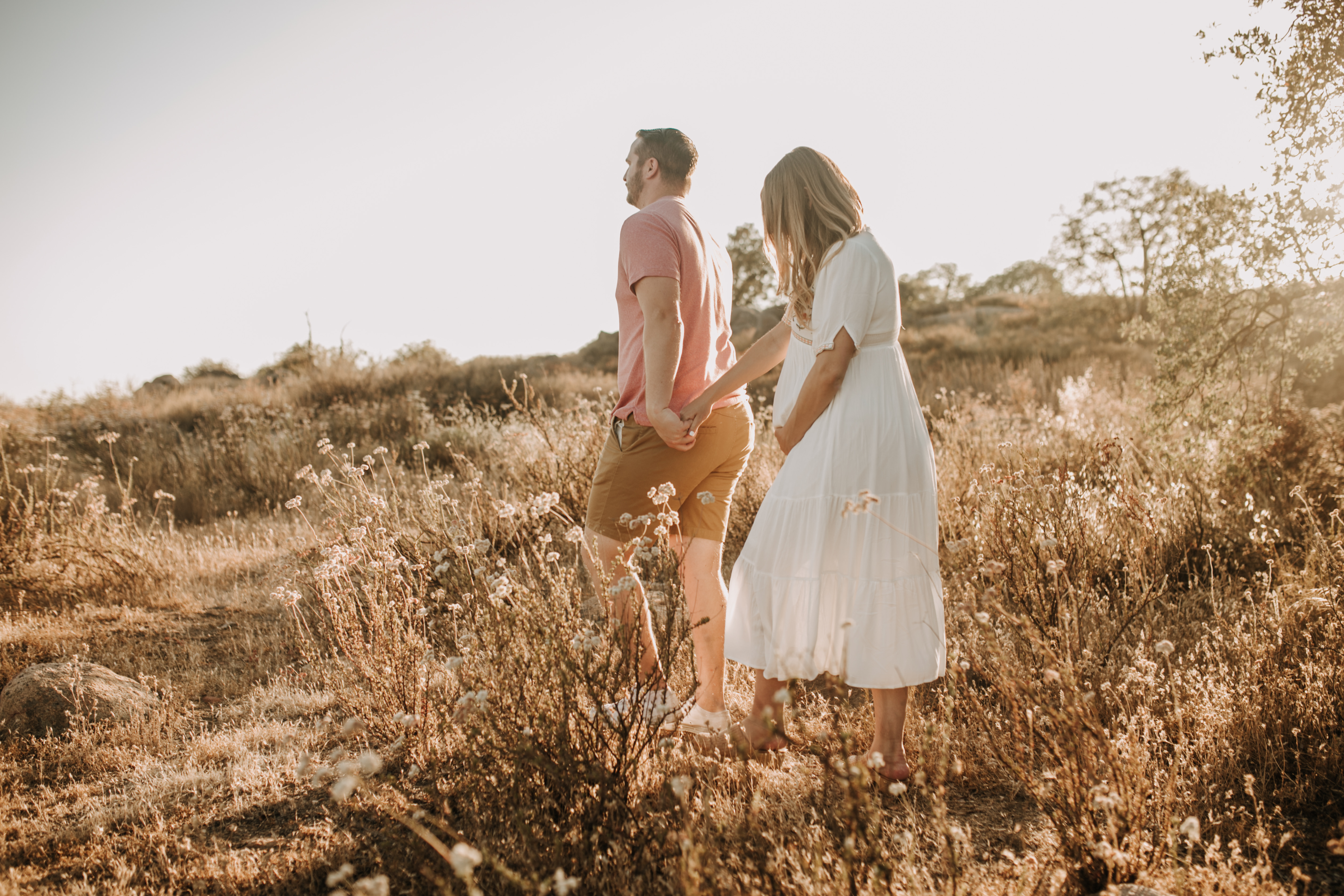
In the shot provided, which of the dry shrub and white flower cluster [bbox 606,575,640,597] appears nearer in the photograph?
white flower cluster [bbox 606,575,640,597]

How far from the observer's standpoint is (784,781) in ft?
7.97

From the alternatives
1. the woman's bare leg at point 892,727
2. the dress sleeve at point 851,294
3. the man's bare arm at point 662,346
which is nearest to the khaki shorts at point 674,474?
the man's bare arm at point 662,346

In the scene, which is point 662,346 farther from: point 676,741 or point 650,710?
point 676,741

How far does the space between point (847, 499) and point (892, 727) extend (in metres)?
0.72

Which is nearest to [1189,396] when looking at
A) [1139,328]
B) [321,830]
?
[1139,328]

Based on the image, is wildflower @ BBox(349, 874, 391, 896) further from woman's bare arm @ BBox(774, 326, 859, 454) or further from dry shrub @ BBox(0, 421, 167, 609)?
dry shrub @ BBox(0, 421, 167, 609)

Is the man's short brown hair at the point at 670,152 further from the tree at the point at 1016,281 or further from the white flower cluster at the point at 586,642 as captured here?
the tree at the point at 1016,281

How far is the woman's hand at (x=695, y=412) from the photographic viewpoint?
248 cm

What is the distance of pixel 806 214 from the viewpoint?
228 centimetres

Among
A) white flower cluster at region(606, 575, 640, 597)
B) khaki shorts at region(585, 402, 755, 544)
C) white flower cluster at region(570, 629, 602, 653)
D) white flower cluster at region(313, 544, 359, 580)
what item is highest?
khaki shorts at region(585, 402, 755, 544)

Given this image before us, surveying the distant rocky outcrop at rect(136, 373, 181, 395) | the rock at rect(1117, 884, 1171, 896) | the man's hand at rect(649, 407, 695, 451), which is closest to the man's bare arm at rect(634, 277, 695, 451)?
the man's hand at rect(649, 407, 695, 451)

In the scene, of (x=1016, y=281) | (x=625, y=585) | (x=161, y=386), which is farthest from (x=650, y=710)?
(x=1016, y=281)

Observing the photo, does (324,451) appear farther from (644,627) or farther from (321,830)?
(644,627)

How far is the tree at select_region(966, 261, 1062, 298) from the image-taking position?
41125 millimetres
